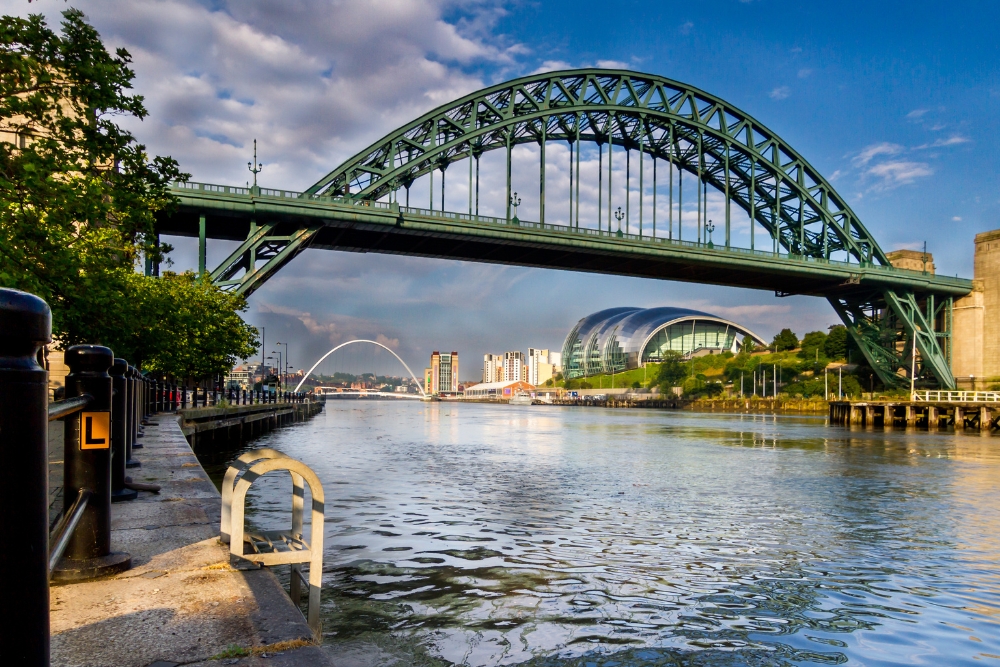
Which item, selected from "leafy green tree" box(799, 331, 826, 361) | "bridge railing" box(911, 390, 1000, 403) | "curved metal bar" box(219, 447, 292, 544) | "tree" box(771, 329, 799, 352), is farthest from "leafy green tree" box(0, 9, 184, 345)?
"tree" box(771, 329, 799, 352)

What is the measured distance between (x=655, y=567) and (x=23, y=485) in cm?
930

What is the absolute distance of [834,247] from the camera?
230 feet

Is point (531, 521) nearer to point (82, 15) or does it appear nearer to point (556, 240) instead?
point (82, 15)

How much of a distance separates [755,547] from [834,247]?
216 ft

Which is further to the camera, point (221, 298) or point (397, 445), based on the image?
point (221, 298)

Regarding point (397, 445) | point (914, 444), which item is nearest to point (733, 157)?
point (914, 444)

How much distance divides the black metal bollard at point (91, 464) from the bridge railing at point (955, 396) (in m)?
65.8

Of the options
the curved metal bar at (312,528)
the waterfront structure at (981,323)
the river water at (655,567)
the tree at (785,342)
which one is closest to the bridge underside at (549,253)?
the waterfront structure at (981,323)

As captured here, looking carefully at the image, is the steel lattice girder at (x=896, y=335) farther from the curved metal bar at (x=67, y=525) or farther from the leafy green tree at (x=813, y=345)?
the curved metal bar at (x=67, y=525)

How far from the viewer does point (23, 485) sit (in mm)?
1825

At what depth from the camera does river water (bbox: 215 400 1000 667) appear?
6957 millimetres

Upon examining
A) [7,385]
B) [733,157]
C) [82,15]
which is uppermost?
[733,157]

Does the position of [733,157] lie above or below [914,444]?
above

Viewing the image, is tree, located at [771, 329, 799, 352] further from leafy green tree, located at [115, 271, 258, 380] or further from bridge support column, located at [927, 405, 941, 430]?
leafy green tree, located at [115, 271, 258, 380]
